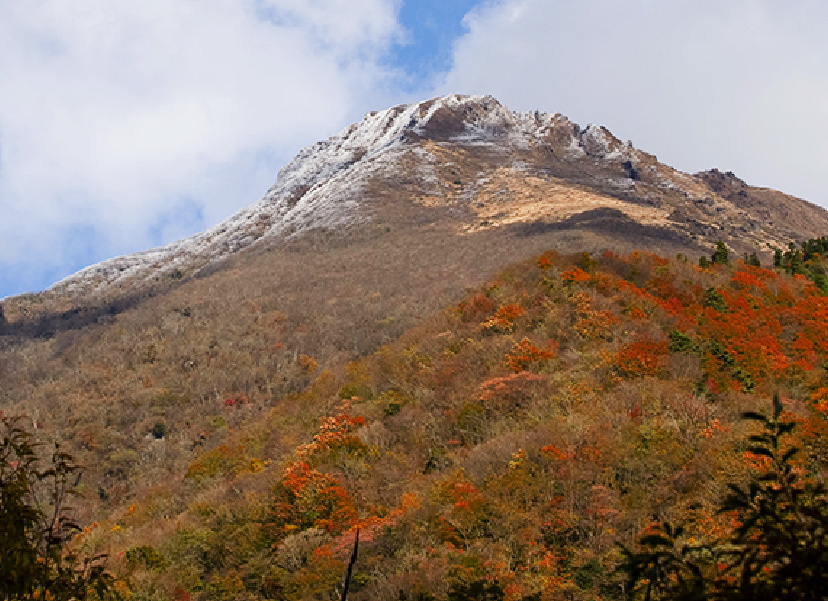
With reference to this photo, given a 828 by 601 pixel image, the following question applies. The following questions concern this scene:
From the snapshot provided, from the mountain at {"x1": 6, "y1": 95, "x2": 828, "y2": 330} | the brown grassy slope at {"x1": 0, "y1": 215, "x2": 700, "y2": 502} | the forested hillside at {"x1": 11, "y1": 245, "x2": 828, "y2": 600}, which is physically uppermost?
the mountain at {"x1": 6, "y1": 95, "x2": 828, "y2": 330}

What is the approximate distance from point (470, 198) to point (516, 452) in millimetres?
102749

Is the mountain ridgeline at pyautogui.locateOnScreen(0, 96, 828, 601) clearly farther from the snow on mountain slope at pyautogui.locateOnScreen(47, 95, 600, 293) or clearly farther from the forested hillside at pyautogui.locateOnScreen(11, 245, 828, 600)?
the snow on mountain slope at pyautogui.locateOnScreen(47, 95, 600, 293)

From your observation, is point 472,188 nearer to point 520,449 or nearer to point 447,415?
point 447,415

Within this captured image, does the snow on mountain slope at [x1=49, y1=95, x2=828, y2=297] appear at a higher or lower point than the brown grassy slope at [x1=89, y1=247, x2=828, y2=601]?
higher

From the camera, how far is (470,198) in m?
120

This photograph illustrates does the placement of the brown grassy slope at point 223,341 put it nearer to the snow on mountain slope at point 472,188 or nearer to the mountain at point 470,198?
the mountain at point 470,198

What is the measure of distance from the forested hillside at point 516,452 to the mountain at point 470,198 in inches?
1652

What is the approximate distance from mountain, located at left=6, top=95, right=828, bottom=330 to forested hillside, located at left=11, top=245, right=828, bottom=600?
41967 mm

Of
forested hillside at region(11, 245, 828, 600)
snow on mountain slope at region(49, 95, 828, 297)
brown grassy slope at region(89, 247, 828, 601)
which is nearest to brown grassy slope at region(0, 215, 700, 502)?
snow on mountain slope at region(49, 95, 828, 297)

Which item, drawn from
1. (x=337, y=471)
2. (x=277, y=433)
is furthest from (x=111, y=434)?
(x=337, y=471)

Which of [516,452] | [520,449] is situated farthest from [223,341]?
[520,449]

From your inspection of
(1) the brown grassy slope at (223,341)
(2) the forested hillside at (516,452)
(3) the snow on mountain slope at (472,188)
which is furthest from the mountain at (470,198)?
(2) the forested hillside at (516,452)

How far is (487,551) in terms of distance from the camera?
53.4 feet

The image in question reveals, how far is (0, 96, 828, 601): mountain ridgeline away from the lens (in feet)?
53.0
